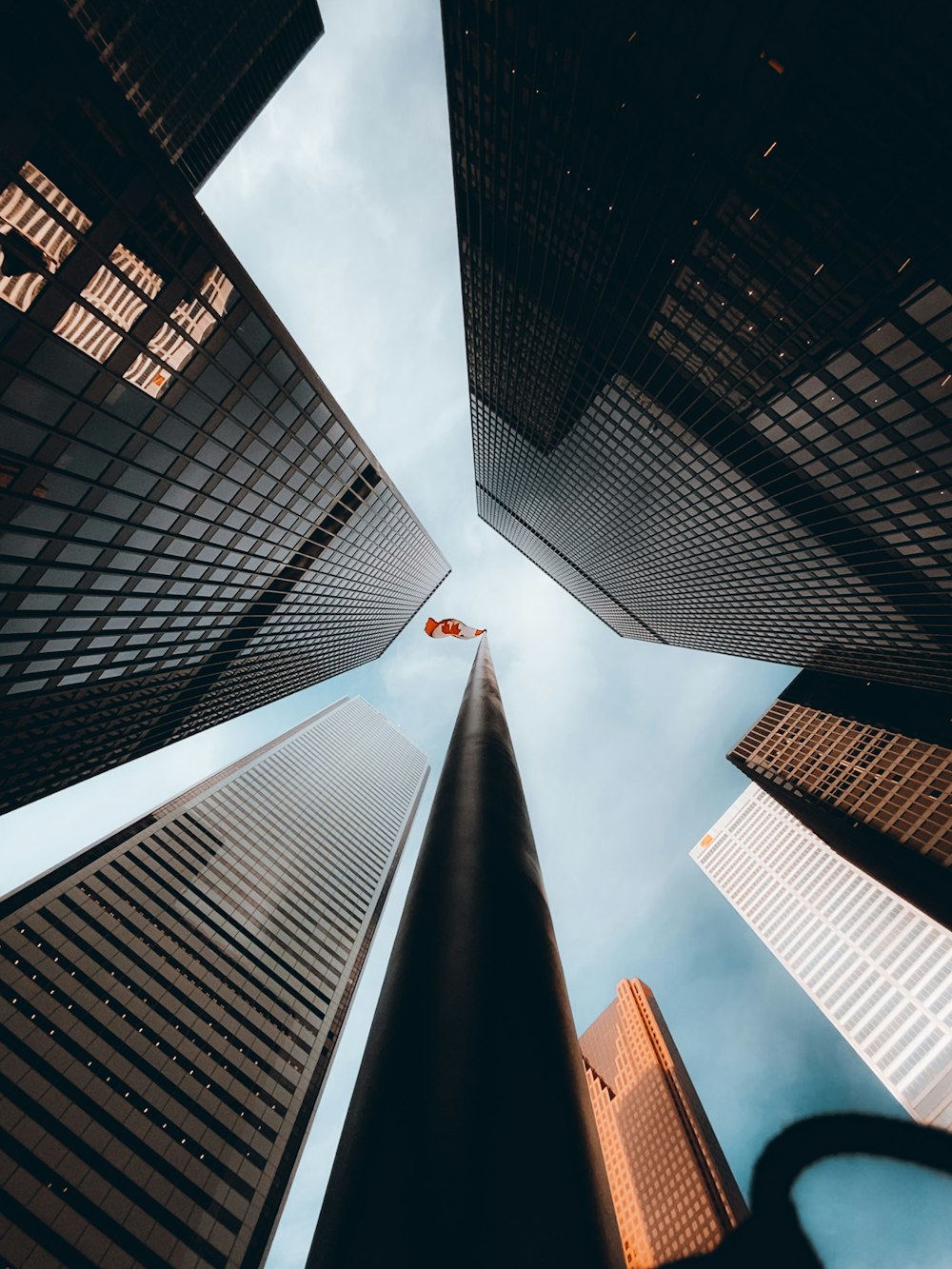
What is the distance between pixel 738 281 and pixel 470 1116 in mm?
46064

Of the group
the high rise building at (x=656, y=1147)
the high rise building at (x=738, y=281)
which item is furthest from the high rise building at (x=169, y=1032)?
the high rise building at (x=656, y=1147)

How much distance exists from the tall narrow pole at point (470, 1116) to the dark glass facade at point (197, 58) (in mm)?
84968

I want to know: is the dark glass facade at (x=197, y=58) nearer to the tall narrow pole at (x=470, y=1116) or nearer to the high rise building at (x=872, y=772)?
the tall narrow pole at (x=470, y=1116)

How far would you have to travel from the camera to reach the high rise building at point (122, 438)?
17.3m

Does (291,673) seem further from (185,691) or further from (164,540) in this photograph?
(164,540)

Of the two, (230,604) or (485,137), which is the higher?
(485,137)

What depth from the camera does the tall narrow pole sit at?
7.48ft

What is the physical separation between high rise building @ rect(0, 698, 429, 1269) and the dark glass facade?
87550 mm

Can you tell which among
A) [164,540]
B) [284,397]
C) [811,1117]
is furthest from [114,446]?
[811,1117]

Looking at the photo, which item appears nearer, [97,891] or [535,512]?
[97,891]

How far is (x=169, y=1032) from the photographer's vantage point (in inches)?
2126

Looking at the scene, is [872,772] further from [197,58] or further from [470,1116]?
[197,58]

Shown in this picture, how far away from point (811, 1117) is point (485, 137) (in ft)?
208

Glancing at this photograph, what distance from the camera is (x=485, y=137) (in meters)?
46.7
